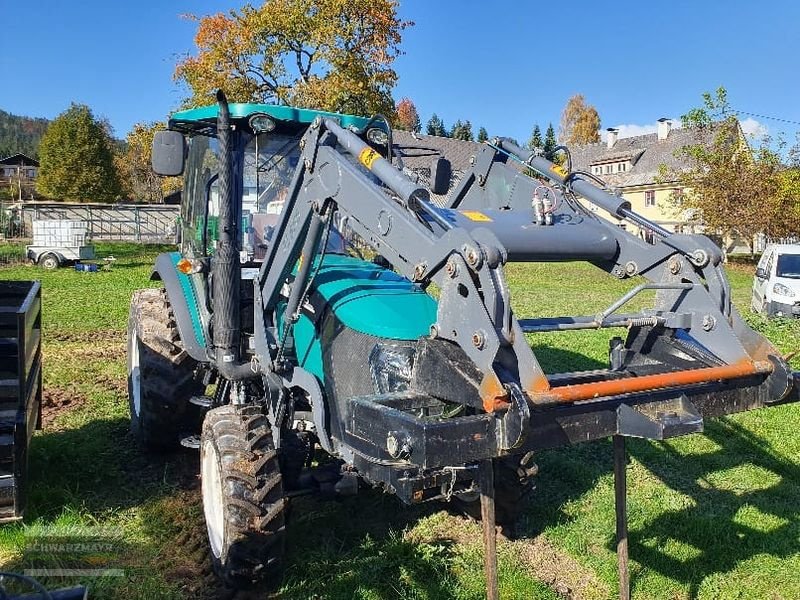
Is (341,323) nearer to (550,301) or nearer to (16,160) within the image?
(550,301)

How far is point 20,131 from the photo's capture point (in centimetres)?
14638

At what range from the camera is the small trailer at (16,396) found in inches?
159

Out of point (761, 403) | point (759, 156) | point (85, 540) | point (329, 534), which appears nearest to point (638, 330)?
point (761, 403)

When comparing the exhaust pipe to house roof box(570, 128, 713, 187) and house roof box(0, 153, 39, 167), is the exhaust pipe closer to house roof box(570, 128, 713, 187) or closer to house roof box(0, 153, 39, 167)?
house roof box(570, 128, 713, 187)

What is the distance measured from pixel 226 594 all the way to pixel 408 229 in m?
2.18

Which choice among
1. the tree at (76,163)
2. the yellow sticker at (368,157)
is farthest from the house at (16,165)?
the yellow sticker at (368,157)

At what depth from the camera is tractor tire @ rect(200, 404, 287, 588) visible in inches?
141

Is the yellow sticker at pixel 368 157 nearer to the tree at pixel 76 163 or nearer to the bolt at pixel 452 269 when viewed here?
the bolt at pixel 452 269

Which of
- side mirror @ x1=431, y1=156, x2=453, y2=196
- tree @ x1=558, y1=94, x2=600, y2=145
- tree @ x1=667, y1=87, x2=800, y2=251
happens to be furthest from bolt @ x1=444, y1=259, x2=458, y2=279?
tree @ x1=558, y1=94, x2=600, y2=145

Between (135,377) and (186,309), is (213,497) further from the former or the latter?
(135,377)

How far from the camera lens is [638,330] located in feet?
12.2

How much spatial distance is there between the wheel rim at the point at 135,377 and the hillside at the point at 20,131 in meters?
124

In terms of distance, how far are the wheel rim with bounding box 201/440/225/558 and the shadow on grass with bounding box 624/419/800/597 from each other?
7.80ft

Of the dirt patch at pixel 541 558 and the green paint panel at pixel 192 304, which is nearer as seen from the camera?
the dirt patch at pixel 541 558
